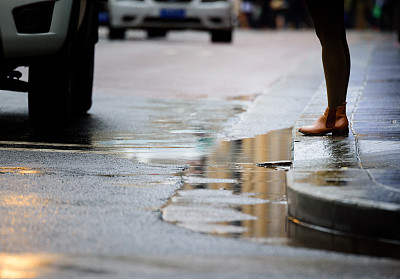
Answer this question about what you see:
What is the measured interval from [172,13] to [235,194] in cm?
1972

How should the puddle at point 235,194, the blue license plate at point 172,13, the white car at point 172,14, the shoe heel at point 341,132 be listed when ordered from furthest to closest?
the blue license plate at point 172,13, the white car at point 172,14, the shoe heel at point 341,132, the puddle at point 235,194

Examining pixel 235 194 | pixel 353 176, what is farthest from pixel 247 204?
pixel 353 176

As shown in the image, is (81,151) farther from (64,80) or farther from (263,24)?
(263,24)

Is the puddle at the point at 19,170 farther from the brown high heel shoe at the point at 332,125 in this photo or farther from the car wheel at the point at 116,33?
the car wheel at the point at 116,33

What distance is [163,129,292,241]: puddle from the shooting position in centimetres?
459

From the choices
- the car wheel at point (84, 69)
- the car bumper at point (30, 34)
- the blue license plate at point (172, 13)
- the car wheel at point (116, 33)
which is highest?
the car bumper at point (30, 34)

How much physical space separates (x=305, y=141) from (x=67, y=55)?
2.05m

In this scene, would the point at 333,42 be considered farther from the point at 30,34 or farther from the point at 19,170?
the point at 19,170

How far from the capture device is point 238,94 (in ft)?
38.6

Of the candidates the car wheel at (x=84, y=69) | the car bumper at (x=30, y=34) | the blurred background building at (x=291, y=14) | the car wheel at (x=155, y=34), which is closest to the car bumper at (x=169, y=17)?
the car wheel at (x=155, y=34)

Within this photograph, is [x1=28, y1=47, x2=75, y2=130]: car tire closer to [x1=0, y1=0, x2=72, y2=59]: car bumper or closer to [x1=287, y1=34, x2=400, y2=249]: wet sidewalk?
[x1=0, y1=0, x2=72, y2=59]: car bumper

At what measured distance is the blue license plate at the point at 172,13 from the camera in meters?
24.8

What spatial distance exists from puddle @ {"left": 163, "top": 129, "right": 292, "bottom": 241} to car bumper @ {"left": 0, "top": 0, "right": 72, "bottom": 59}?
1394 millimetres

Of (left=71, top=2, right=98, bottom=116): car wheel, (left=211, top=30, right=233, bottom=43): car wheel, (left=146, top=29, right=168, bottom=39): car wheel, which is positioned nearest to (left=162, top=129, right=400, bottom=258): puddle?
(left=71, top=2, right=98, bottom=116): car wheel
